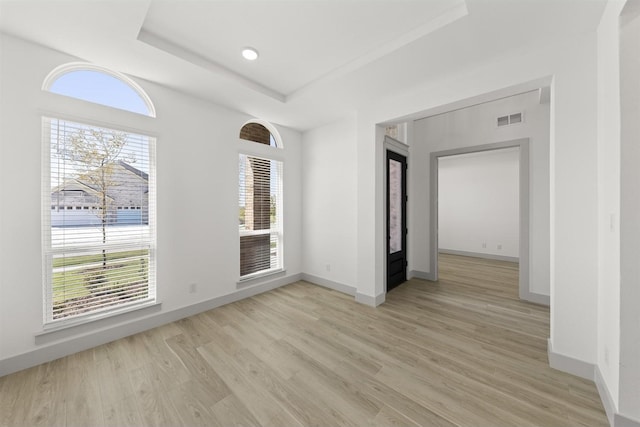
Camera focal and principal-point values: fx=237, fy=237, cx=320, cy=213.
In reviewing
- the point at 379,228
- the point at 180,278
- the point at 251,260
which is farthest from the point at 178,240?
the point at 379,228

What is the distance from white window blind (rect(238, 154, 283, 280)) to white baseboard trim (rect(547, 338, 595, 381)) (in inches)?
136

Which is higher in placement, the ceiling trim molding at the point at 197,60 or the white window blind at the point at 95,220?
the ceiling trim molding at the point at 197,60

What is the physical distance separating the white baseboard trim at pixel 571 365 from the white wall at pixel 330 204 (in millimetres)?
2265

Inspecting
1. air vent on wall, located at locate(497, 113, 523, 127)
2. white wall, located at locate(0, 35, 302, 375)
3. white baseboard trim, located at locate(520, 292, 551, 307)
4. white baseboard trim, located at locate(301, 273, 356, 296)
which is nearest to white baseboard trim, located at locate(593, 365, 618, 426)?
white baseboard trim, located at locate(520, 292, 551, 307)

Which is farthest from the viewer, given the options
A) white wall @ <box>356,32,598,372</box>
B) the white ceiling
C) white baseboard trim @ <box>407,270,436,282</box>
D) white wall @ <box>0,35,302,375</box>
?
white baseboard trim @ <box>407,270,436,282</box>

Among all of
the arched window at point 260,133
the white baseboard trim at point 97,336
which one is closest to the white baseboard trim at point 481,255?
the arched window at point 260,133

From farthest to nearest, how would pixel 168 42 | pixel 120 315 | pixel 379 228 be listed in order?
pixel 379 228 < pixel 120 315 < pixel 168 42

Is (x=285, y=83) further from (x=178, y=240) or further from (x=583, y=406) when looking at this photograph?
(x=583, y=406)

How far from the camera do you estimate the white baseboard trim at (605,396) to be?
1461mm

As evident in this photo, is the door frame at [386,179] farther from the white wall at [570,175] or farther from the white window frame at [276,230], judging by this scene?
the white window frame at [276,230]

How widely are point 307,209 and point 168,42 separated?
294 cm

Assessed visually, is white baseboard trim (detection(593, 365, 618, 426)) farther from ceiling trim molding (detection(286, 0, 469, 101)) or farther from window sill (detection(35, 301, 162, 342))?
window sill (detection(35, 301, 162, 342))

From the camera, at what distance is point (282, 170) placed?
417 centimetres

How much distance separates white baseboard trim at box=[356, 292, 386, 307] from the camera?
128 inches
